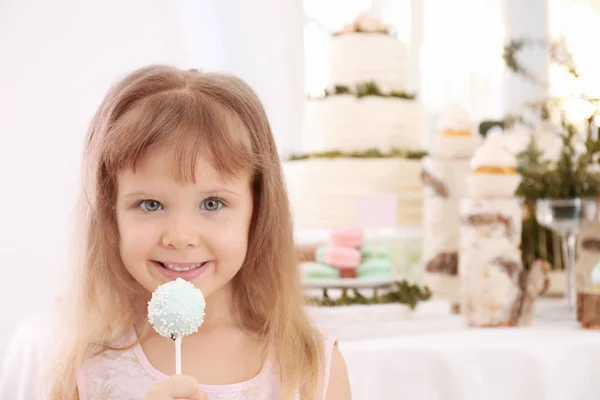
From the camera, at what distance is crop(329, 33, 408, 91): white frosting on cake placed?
6.99ft

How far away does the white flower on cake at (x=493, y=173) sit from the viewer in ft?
5.79

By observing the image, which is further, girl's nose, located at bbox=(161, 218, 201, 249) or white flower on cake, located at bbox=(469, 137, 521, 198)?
white flower on cake, located at bbox=(469, 137, 521, 198)

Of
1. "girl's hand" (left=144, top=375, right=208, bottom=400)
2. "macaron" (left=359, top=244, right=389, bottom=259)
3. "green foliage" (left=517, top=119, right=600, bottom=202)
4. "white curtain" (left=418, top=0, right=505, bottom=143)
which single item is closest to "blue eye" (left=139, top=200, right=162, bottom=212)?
"girl's hand" (left=144, top=375, right=208, bottom=400)

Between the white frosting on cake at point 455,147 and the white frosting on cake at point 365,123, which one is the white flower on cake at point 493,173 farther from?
the white frosting on cake at point 365,123

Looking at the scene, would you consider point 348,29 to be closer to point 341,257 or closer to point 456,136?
point 456,136

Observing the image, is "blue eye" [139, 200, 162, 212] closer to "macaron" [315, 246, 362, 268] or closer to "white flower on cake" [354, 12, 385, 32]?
"macaron" [315, 246, 362, 268]

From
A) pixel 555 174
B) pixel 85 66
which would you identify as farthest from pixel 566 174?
pixel 85 66

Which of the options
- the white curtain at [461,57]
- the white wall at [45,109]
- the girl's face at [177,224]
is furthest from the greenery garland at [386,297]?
the white curtain at [461,57]

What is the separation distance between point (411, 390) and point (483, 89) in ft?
10.6

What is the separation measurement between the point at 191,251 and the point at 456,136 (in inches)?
43.4

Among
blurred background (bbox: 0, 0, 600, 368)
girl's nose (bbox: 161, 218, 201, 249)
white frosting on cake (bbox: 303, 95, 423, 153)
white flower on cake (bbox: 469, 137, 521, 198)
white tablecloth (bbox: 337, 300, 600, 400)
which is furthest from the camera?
blurred background (bbox: 0, 0, 600, 368)

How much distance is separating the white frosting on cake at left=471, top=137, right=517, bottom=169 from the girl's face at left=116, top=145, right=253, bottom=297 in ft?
2.81

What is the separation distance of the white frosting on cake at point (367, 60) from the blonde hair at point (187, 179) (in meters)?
1.00

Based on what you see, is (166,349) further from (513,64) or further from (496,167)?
(513,64)
